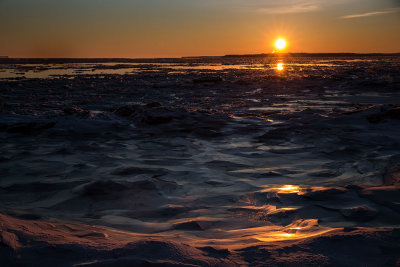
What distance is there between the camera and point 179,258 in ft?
4.58

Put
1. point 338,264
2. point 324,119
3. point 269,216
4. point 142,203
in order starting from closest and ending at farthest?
point 338,264 → point 269,216 → point 142,203 → point 324,119

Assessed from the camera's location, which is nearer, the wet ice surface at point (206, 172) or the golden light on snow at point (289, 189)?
the wet ice surface at point (206, 172)

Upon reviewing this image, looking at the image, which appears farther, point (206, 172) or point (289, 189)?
point (206, 172)

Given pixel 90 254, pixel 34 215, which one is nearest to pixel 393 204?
pixel 90 254

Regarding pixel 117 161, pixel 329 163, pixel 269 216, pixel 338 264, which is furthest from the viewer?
pixel 117 161

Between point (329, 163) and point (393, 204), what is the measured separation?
1344 mm

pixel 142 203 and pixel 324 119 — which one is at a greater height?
pixel 324 119

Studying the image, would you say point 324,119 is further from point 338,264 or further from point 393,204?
point 338,264

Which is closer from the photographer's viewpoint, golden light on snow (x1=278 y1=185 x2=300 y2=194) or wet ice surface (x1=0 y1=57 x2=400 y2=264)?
wet ice surface (x1=0 y1=57 x2=400 y2=264)

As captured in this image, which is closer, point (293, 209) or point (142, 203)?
point (293, 209)

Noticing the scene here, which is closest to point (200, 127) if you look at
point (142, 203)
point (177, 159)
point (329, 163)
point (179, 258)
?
point (177, 159)

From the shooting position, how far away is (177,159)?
382 cm

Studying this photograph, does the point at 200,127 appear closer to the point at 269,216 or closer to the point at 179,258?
the point at 269,216

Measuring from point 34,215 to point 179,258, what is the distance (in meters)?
1.33
